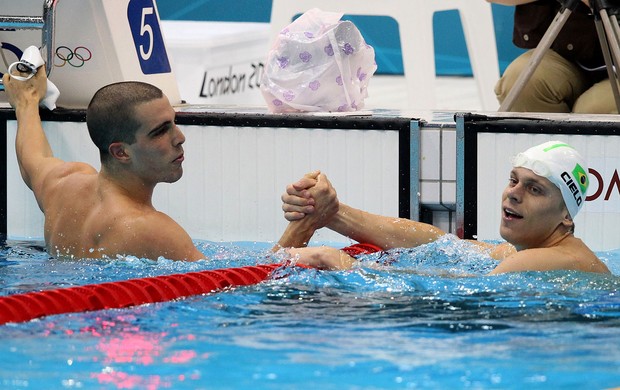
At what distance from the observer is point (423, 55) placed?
7023mm

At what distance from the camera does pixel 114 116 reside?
12.7 ft

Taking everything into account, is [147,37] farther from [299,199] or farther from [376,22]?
[376,22]

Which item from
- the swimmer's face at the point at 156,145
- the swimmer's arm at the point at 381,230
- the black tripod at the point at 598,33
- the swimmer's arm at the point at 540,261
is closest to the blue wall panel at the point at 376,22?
the black tripod at the point at 598,33

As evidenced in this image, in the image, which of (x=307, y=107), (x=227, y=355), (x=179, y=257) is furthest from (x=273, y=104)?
(x=227, y=355)

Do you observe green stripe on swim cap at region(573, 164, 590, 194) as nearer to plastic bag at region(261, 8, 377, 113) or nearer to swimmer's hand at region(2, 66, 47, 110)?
plastic bag at region(261, 8, 377, 113)

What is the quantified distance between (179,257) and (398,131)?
127cm

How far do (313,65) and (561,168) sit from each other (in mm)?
1625

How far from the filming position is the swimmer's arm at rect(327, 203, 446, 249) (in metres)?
4.32

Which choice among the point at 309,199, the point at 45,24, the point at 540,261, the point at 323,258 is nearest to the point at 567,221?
the point at 540,261

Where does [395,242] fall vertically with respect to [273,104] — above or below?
below

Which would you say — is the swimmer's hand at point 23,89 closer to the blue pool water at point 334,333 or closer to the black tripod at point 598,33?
the blue pool water at point 334,333

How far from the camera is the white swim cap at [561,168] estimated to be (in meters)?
3.65

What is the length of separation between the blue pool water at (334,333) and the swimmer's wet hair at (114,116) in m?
0.42

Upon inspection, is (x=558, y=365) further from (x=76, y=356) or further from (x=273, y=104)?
(x=273, y=104)
